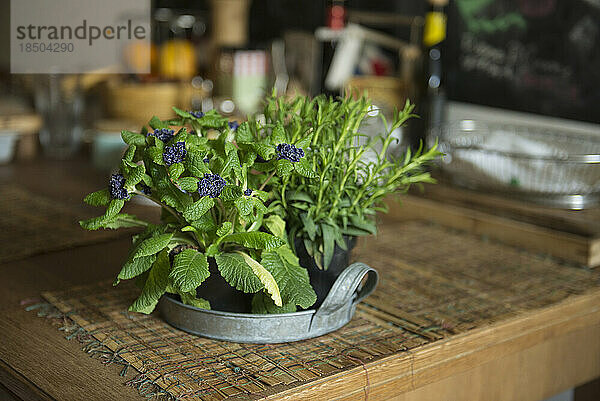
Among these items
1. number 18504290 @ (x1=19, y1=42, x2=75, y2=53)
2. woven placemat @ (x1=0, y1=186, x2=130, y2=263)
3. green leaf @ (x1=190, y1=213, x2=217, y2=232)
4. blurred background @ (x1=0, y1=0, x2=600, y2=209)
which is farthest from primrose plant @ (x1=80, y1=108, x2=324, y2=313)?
number 18504290 @ (x1=19, y1=42, x2=75, y2=53)

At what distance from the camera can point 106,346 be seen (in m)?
0.77

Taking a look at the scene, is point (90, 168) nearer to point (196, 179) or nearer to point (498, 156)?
point (498, 156)

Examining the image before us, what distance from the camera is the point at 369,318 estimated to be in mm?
876

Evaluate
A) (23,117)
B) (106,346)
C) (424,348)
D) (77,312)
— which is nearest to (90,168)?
(23,117)

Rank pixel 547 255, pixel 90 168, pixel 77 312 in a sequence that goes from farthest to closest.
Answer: pixel 90 168 → pixel 547 255 → pixel 77 312

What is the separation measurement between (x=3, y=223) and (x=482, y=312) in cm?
79

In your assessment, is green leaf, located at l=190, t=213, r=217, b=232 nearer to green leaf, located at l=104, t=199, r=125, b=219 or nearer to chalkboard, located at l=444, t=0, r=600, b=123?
green leaf, located at l=104, t=199, r=125, b=219

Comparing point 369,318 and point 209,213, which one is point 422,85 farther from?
point 209,213

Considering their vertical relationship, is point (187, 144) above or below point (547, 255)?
above

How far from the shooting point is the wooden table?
70 cm

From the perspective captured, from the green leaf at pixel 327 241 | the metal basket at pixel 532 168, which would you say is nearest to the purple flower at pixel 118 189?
the green leaf at pixel 327 241

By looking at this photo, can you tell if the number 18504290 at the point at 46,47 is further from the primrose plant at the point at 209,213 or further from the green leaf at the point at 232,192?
the green leaf at the point at 232,192

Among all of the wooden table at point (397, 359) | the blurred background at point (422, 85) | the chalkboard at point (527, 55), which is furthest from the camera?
the chalkboard at point (527, 55)

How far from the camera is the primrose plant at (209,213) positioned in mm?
724
